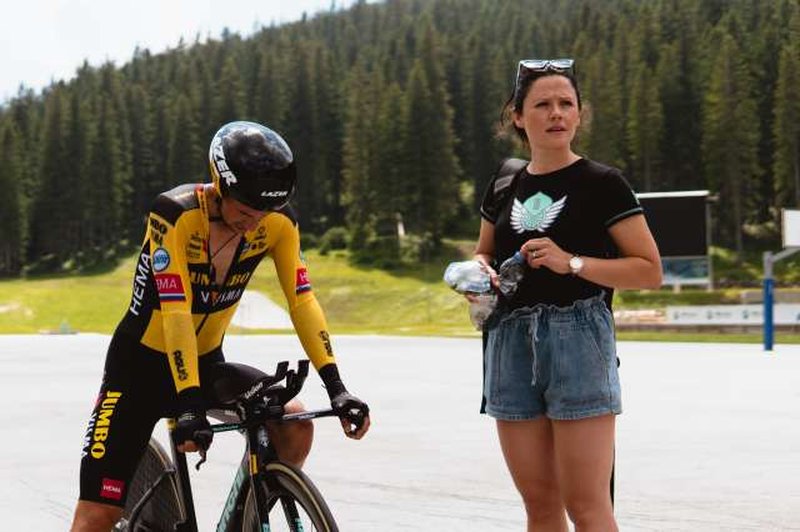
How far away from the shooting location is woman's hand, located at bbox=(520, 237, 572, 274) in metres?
3.57

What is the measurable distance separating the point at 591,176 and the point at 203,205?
1.38 m

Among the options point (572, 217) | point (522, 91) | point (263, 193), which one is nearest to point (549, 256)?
point (572, 217)

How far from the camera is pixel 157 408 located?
13.5 feet

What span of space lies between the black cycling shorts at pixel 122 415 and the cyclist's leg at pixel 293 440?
1.60ft

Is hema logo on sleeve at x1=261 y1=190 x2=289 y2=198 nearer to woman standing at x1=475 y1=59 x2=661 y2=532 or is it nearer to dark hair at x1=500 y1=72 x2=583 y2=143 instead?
woman standing at x1=475 y1=59 x2=661 y2=532

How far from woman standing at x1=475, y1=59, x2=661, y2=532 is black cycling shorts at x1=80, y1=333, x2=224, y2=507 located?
1.26 metres

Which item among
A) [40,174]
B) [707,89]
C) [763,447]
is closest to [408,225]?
[707,89]

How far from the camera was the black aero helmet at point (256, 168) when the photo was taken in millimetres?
3613

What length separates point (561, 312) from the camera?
12.0 ft

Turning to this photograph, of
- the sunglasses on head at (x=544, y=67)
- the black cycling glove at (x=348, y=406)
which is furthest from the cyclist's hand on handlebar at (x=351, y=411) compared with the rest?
the sunglasses on head at (x=544, y=67)

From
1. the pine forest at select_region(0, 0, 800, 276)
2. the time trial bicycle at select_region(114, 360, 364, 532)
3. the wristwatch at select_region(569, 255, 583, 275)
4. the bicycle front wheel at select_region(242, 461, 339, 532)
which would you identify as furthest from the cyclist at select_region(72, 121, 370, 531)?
the pine forest at select_region(0, 0, 800, 276)

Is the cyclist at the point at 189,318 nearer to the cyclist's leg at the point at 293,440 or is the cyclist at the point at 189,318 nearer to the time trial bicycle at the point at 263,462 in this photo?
the cyclist's leg at the point at 293,440

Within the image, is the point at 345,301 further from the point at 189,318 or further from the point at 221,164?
the point at 221,164

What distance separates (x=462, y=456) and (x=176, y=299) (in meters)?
5.32
